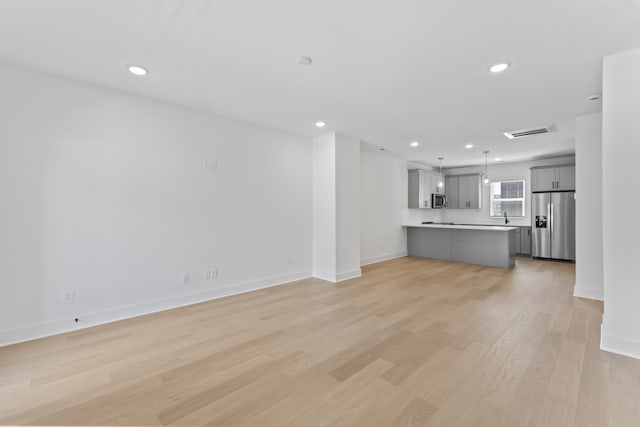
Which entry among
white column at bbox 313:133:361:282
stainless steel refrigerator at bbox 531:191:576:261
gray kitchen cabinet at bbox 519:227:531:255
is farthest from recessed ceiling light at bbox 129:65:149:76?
gray kitchen cabinet at bbox 519:227:531:255

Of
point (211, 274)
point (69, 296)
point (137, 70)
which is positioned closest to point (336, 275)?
point (211, 274)

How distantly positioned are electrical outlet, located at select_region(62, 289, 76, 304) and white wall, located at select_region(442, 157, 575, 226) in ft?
30.9

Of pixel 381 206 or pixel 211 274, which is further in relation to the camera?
pixel 381 206

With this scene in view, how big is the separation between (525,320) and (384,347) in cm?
188

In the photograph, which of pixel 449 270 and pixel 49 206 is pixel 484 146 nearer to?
pixel 449 270

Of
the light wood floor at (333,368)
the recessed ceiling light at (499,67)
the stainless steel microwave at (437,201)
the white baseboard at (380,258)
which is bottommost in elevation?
the light wood floor at (333,368)

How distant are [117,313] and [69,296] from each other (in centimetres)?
51

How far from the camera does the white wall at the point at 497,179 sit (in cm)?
772

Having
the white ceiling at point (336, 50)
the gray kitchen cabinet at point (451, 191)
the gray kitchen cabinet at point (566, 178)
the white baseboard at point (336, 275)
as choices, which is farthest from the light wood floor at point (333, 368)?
the gray kitchen cabinet at point (451, 191)

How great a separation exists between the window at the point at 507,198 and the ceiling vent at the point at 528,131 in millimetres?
3489

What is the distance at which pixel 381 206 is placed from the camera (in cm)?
709

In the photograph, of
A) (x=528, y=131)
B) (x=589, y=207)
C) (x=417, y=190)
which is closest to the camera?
(x=589, y=207)

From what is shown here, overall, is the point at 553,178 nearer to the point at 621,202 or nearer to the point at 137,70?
the point at 621,202

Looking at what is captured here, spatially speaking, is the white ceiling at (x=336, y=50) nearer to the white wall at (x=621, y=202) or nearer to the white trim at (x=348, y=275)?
the white wall at (x=621, y=202)
